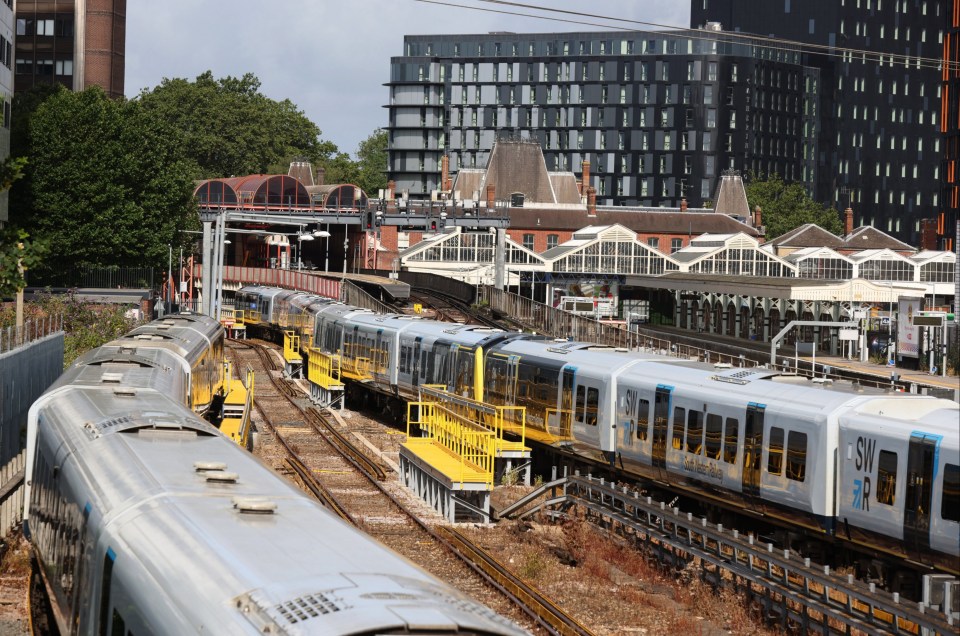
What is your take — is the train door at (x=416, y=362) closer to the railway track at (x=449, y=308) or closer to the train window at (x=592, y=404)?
the train window at (x=592, y=404)

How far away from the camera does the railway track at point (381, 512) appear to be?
17266 millimetres

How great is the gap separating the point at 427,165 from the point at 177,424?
154 meters

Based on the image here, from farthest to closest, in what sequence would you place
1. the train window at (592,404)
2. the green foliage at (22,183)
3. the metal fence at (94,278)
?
the metal fence at (94,278), the green foliage at (22,183), the train window at (592,404)

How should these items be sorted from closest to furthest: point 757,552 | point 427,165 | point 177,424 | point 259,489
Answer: point 259,489 → point 177,424 → point 757,552 → point 427,165

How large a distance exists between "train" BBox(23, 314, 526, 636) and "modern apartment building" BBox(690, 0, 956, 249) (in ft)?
517

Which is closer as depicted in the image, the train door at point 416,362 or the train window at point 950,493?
the train window at point 950,493

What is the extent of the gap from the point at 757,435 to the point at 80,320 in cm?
2931

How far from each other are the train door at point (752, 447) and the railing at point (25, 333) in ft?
44.5

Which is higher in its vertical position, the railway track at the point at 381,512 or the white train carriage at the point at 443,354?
the white train carriage at the point at 443,354

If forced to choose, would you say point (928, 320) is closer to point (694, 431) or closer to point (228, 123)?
point (694, 431)

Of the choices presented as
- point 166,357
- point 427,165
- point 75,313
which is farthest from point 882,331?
point 427,165

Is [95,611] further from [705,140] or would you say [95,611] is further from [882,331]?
→ [705,140]

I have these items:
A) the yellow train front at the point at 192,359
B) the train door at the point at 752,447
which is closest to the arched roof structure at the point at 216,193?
the yellow train front at the point at 192,359

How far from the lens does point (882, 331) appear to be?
212 ft
